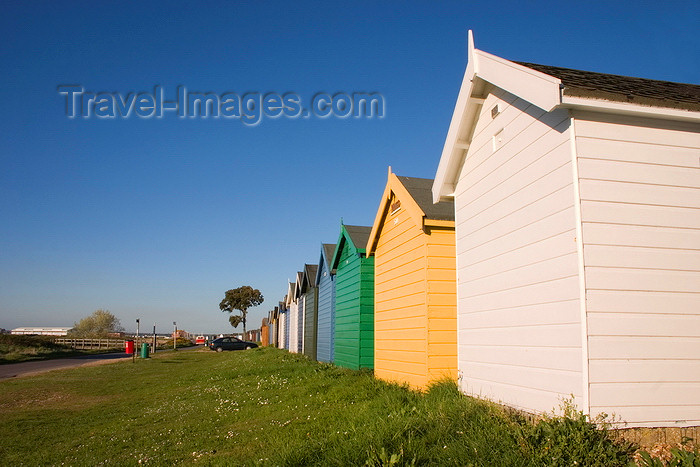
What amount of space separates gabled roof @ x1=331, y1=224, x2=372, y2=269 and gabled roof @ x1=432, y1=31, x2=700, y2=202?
252 inches

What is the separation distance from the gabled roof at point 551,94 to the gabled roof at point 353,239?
640 cm

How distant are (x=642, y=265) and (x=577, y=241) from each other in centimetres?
69

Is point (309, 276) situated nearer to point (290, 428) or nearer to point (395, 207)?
point (395, 207)

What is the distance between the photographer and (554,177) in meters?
5.72

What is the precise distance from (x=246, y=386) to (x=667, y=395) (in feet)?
37.6

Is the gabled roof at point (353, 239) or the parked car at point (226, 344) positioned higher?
the gabled roof at point (353, 239)

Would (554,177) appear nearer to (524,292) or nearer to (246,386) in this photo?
(524,292)

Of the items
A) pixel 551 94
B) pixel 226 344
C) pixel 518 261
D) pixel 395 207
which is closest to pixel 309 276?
pixel 395 207

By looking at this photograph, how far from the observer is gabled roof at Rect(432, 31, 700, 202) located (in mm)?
5246

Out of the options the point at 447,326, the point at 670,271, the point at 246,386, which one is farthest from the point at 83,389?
the point at 670,271

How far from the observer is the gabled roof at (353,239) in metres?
14.8

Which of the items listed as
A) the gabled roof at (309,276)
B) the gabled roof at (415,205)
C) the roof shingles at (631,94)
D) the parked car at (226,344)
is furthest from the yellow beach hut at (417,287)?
the parked car at (226,344)

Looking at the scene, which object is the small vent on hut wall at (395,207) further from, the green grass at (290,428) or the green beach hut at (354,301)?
the green grass at (290,428)

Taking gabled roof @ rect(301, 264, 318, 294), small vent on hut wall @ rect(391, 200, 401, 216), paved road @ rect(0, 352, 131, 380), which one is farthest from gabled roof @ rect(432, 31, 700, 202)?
paved road @ rect(0, 352, 131, 380)
